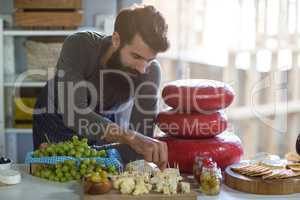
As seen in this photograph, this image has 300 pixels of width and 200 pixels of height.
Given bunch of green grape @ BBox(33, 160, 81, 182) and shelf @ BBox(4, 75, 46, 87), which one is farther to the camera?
shelf @ BBox(4, 75, 46, 87)

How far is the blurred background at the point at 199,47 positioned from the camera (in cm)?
299

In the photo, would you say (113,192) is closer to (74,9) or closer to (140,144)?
(140,144)

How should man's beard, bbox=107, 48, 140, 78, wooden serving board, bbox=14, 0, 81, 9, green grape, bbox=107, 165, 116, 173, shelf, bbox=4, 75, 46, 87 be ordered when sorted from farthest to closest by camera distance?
shelf, bbox=4, 75, 46, 87 → wooden serving board, bbox=14, 0, 81, 9 → man's beard, bbox=107, 48, 140, 78 → green grape, bbox=107, 165, 116, 173

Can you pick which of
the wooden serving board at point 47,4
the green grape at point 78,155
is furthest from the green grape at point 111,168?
the wooden serving board at point 47,4

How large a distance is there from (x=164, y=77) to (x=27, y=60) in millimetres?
805

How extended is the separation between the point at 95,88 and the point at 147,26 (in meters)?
0.39

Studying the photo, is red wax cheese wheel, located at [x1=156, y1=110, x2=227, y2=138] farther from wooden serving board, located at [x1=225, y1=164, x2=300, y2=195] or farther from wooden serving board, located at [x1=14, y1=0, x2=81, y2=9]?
wooden serving board, located at [x1=14, y1=0, x2=81, y2=9]

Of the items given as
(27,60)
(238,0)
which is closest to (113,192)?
(27,60)

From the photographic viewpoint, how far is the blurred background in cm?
299

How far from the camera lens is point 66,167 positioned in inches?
71.0

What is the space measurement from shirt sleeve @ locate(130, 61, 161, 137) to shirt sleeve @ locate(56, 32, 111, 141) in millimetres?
207

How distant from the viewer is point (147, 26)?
1.98 m

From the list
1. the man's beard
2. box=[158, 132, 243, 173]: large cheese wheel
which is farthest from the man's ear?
box=[158, 132, 243, 173]: large cheese wheel

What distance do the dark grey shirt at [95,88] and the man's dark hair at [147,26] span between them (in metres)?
0.21
